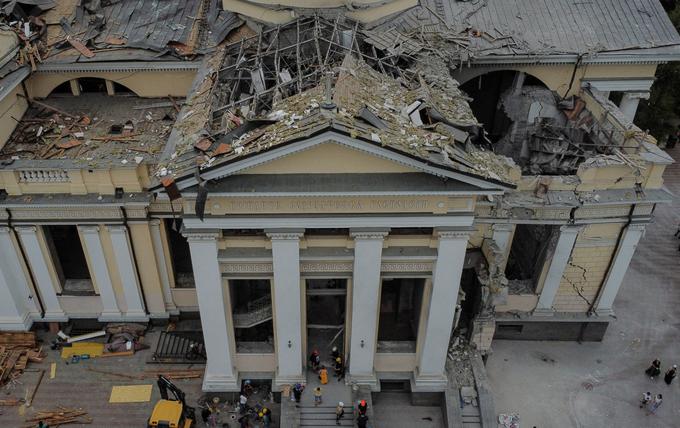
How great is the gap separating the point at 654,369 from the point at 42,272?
30.8m

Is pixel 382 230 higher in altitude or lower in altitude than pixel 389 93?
lower

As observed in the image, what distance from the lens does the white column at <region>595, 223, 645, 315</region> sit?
91.4 ft

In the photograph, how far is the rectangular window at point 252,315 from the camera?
26.5m

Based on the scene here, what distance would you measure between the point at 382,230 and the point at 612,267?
533 inches

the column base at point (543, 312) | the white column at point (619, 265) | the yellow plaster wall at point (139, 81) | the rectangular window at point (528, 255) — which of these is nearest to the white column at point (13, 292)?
the yellow plaster wall at point (139, 81)

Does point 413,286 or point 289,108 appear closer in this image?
point 289,108

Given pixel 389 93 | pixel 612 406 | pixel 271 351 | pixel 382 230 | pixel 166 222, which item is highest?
pixel 389 93

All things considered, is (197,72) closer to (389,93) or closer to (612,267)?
(389,93)

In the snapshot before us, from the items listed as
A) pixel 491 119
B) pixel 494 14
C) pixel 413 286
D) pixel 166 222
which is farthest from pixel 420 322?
pixel 494 14

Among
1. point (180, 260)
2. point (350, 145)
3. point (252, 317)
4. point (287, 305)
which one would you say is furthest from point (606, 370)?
point (180, 260)

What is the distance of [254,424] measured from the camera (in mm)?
26750

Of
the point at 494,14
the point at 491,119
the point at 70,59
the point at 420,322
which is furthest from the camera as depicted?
the point at 491,119

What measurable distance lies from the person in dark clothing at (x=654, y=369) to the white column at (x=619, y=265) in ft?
10.1

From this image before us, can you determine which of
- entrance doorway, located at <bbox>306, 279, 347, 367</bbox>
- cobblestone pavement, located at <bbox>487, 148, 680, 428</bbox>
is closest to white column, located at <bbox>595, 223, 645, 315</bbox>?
cobblestone pavement, located at <bbox>487, 148, 680, 428</bbox>
